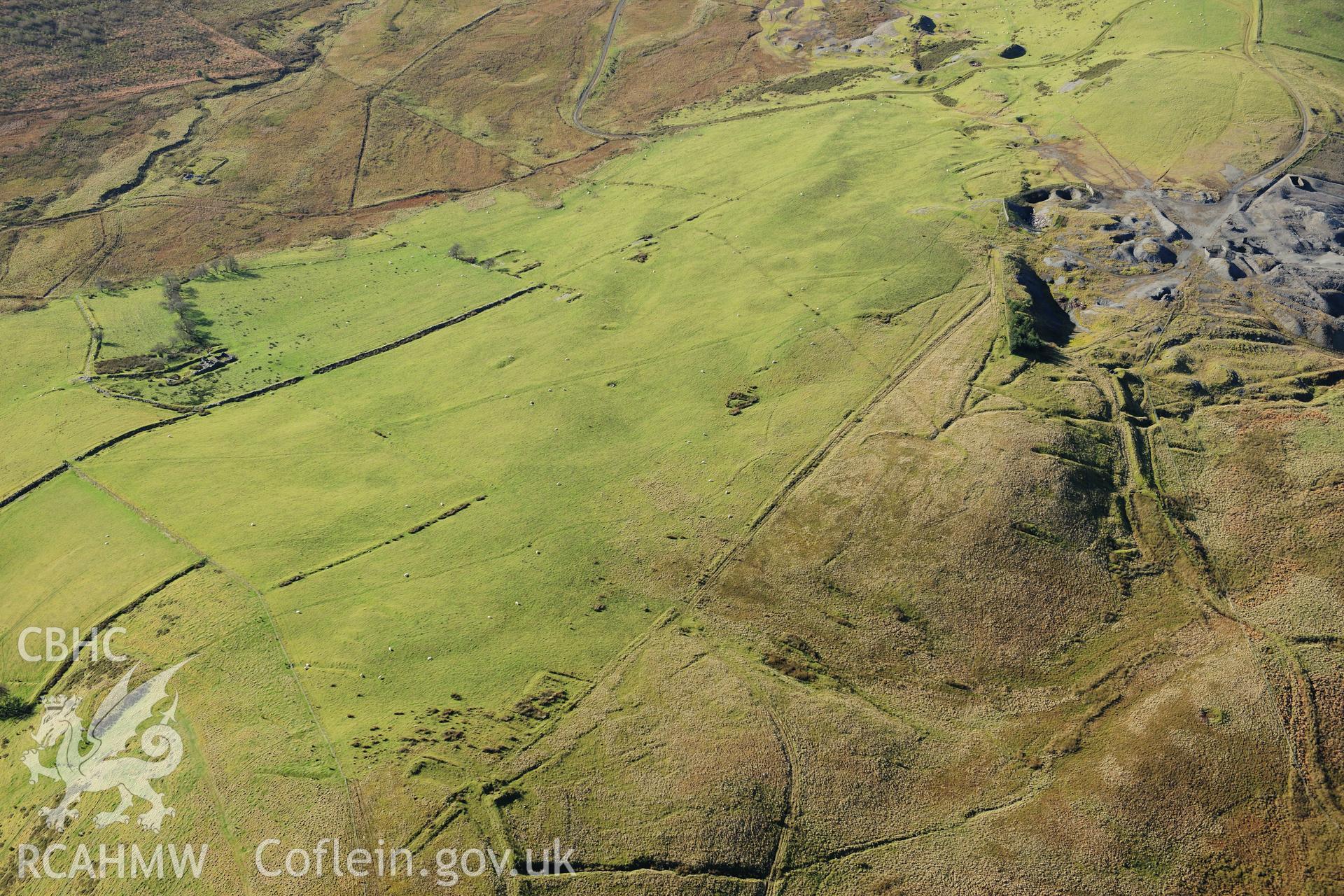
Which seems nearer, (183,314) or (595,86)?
(183,314)

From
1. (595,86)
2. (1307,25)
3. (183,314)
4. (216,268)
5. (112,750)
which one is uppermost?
(595,86)

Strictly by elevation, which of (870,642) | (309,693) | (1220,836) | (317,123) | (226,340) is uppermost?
(317,123)

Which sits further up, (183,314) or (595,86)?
(595,86)

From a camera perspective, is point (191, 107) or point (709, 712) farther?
point (191, 107)

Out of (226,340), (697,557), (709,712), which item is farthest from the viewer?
(226,340)

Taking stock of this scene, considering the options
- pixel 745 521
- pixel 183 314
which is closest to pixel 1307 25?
pixel 745 521

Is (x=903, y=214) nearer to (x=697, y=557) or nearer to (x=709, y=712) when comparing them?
(x=697, y=557)

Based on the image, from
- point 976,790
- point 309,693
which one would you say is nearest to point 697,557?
point 976,790

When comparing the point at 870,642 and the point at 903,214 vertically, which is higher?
the point at 903,214

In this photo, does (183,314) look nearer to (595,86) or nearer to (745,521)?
(745,521)

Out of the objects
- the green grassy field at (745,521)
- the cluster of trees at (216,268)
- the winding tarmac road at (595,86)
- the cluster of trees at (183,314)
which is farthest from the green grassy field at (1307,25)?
the cluster of trees at (183,314)
